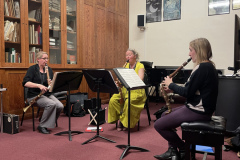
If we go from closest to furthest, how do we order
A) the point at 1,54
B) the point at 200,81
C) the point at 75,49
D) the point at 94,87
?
the point at 200,81
the point at 94,87
the point at 1,54
the point at 75,49

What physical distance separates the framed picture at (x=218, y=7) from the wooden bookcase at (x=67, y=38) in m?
2.36

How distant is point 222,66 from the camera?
221 inches

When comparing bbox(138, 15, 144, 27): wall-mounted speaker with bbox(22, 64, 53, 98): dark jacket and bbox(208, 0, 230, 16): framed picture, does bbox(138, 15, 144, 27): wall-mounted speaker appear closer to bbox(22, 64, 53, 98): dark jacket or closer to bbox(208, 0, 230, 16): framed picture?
bbox(208, 0, 230, 16): framed picture

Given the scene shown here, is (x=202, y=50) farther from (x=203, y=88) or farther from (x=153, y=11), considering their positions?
(x=153, y=11)

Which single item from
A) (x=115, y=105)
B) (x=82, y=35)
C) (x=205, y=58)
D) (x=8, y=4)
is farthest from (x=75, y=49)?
(x=205, y=58)

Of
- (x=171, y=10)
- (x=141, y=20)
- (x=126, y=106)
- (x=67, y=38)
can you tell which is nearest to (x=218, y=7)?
(x=171, y=10)

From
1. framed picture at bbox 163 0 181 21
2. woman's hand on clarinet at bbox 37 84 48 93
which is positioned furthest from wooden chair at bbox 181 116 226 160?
framed picture at bbox 163 0 181 21

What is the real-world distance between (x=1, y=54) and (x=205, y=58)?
3219 millimetres

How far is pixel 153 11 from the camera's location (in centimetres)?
656

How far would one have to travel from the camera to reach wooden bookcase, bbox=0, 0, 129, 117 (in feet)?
12.7

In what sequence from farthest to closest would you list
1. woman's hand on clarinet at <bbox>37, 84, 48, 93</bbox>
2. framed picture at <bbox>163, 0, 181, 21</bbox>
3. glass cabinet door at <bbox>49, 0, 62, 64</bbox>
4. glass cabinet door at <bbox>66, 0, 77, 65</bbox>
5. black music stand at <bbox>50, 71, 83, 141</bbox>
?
1. framed picture at <bbox>163, 0, 181, 21</bbox>
2. glass cabinet door at <bbox>66, 0, 77, 65</bbox>
3. glass cabinet door at <bbox>49, 0, 62, 64</bbox>
4. woman's hand on clarinet at <bbox>37, 84, 48, 93</bbox>
5. black music stand at <bbox>50, 71, 83, 141</bbox>

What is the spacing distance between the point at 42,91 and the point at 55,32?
1731 mm

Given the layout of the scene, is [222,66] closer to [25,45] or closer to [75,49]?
[75,49]

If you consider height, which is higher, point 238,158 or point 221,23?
point 221,23
